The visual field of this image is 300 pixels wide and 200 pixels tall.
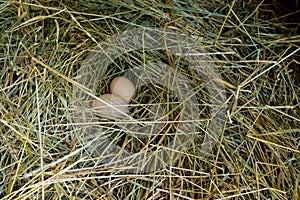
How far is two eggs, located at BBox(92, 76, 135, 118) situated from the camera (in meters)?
0.93

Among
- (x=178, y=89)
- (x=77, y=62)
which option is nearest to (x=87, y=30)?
(x=77, y=62)

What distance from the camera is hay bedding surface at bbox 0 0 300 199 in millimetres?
879

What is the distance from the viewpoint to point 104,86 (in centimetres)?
99

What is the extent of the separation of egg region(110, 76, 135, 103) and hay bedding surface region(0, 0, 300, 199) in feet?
0.28

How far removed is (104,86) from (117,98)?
0.06 meters

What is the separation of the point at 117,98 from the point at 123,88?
1.1 inches

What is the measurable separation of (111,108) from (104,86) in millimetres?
82

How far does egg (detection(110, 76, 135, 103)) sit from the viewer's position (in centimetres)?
95

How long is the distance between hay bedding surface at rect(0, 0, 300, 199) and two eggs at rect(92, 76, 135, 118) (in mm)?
65

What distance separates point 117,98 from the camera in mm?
940

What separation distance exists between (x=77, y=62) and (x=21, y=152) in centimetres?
22

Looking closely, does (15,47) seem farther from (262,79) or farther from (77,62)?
(262,79)

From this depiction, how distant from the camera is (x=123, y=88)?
3.13 ft

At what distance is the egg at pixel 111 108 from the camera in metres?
0.93
